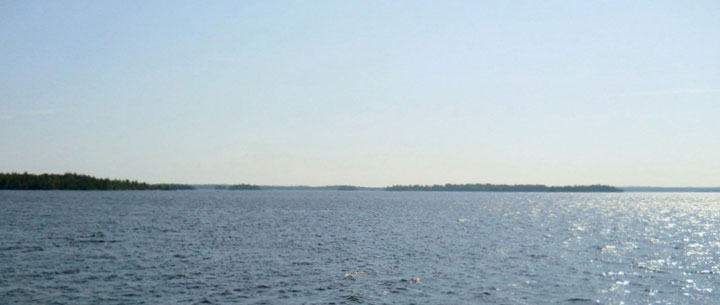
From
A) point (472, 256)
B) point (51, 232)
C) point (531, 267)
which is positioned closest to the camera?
point (531, 267)

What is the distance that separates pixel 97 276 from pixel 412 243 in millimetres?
37671

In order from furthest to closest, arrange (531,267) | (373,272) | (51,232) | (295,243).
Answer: (51,232)
(295,243)
(531,267)
(373,272)

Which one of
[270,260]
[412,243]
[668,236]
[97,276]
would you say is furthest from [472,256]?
[668,236]

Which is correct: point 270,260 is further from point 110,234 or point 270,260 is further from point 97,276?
point 110,234

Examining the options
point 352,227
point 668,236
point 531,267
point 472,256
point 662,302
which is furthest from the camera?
point 352,227

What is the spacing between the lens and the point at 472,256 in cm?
5997

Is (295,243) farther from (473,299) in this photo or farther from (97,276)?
(473,299)

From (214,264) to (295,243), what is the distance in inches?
754

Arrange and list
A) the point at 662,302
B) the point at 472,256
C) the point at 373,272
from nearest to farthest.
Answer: the point at 662,302 → the point at 373,272 → the point at 472,256

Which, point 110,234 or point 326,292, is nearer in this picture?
point 326,292

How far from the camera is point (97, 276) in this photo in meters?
44.6

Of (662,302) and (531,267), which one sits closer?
(662,302)

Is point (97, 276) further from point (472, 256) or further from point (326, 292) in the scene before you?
point (472, 256)

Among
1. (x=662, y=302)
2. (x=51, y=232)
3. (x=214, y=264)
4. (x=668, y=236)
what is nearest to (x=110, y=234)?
(x=51, y=232)
